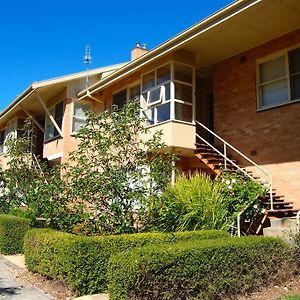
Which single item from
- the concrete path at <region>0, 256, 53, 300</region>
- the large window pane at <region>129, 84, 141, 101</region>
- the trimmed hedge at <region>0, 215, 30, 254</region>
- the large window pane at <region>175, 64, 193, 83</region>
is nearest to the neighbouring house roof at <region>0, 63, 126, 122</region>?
the large window pane at <region>129, 84, 141, 101</region>

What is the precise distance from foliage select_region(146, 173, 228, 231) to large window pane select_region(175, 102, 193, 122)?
4334 millimetres

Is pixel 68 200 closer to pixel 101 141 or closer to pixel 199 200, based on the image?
pixel 101 141

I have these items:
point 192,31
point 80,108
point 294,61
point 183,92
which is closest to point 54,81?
point 80,108

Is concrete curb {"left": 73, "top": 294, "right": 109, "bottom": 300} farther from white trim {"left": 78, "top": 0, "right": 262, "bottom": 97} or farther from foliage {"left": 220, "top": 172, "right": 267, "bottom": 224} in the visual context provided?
white trim {"left": 78, "top": 0, "right": 262, "bottom": 97}

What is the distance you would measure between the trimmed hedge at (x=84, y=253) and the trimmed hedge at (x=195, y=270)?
3.61 feet

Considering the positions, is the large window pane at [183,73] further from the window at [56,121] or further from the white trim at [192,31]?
the window at [56,121]

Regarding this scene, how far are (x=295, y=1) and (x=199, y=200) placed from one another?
5.51 m

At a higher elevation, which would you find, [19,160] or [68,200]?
[19,160]

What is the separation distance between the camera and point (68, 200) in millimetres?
9078

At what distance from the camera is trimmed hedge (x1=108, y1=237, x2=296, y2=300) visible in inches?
218

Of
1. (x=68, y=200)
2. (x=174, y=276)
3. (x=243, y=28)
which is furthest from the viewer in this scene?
(x=243, y=28)

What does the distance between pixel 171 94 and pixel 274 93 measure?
317cm

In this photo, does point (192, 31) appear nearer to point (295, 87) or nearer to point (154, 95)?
point (154, 95)

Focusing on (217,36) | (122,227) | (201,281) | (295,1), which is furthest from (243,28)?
(201,281)
